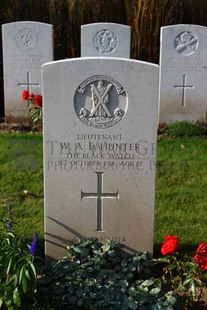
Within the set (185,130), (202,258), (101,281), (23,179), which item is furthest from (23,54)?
(202,258)

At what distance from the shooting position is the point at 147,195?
359 centimetres

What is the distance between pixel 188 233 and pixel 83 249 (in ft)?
3.88

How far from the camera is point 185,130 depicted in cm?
737

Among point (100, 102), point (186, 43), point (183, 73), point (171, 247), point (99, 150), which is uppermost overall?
point (186, 43)

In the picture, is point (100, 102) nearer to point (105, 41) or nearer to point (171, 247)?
point (171, 247)

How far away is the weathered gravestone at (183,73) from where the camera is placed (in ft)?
25.0

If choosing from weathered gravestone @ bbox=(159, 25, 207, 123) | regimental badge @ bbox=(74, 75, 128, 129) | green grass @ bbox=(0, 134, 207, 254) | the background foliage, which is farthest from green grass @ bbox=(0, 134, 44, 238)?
the background foliage

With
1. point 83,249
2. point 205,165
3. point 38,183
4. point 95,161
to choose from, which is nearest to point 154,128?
Result: point 95,161

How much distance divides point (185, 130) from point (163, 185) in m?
2.18

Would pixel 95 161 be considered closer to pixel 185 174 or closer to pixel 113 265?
pixel 113 265

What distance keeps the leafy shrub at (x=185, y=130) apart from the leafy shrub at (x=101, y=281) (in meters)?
3.92

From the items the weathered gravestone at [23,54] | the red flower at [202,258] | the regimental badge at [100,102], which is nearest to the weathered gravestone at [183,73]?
the weathered gravestone at [23,54]

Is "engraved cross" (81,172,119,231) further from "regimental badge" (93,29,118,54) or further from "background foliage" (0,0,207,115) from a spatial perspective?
"background foliage" (0,0,207,115)

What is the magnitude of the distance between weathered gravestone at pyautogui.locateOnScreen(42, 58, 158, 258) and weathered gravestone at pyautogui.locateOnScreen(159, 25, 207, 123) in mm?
4388
